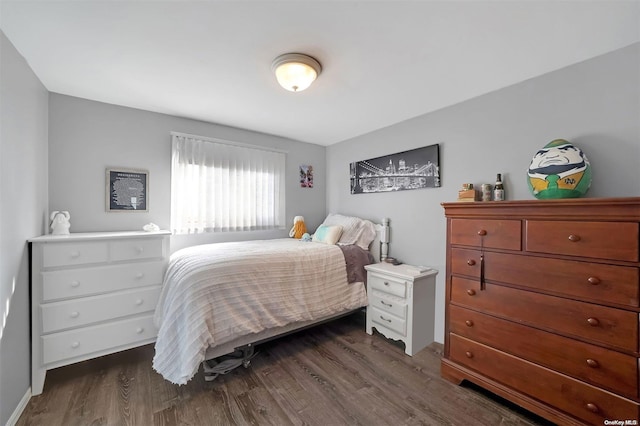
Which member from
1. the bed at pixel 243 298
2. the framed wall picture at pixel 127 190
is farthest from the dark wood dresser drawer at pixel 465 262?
the framed wall picture at pixel 127 190

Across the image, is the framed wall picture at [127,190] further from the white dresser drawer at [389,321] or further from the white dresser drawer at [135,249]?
the white dresser drawer at [389,321]

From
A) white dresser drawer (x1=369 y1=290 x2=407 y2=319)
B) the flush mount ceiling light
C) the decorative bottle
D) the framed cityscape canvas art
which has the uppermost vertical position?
the flush mount ceiling light

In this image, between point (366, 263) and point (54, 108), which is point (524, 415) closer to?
point (366, 263)

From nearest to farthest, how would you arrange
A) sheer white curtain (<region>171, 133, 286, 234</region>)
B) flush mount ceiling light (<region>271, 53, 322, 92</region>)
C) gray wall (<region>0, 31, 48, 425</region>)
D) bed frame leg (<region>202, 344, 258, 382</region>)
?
gray wall (<region>0, 31, 48, 425</region>)
flush mount ceiling light (<region>271, 53, 322, 92</region>)
bed frame leg (<region>202, 344, 258, 382</region>)
sheer white curtain (<region>171, 133, 286, 234</region>)

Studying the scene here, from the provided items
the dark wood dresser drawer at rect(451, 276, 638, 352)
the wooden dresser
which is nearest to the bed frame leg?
the wooden dresser

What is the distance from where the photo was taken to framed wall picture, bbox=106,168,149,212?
8.04 feet

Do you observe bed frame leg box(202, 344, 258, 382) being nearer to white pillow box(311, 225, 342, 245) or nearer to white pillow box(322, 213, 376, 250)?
white pillow box(311, 225, 342, 245)

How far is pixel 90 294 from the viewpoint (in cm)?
189

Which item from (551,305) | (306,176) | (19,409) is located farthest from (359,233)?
(19,409)

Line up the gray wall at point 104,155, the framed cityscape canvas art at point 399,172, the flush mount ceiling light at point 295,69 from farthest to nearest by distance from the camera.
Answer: the framed cityscape canvas art at point 399,172, the gray wall at point 104,155, the flush mount ceiling light at point 295,69

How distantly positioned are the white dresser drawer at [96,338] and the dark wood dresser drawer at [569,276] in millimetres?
2707

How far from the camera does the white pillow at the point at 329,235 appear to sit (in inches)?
117

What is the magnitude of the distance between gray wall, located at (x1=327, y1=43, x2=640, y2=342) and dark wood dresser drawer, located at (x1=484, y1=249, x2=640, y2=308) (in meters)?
0.66

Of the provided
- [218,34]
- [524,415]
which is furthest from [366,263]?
[218,34]
